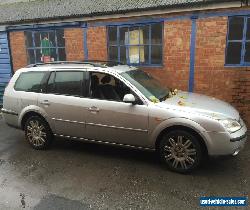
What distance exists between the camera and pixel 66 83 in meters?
5.50

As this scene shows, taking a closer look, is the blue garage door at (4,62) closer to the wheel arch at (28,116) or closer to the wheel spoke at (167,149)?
the wheel arch at (28,116)

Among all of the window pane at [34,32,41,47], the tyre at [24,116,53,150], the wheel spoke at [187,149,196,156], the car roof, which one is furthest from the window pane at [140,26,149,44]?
the wheel spoke at [187,149,196,156]

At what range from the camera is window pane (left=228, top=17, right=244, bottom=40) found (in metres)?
6.84

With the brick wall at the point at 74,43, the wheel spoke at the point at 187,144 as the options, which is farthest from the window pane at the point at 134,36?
the wheel spoke at the point at 187,144

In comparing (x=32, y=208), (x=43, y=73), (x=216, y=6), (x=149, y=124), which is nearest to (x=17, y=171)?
(x=32, y=208)

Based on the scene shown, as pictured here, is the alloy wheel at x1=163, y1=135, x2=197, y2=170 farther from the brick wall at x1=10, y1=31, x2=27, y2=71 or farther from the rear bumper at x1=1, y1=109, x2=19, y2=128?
the brick wall at x1=10, y1=31, x2=27, y2=71

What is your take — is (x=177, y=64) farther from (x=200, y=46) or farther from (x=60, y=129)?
(x=60, y=129)

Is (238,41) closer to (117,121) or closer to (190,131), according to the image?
(190,131)

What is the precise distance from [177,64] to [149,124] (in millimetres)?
3454

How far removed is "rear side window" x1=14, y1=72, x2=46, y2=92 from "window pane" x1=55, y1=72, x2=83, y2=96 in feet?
1.42

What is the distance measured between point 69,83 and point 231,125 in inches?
125


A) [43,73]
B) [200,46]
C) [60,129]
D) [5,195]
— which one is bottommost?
[5,195]

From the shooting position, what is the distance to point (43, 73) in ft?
18.9

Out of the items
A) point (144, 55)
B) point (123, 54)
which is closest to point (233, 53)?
point (144, 55)
